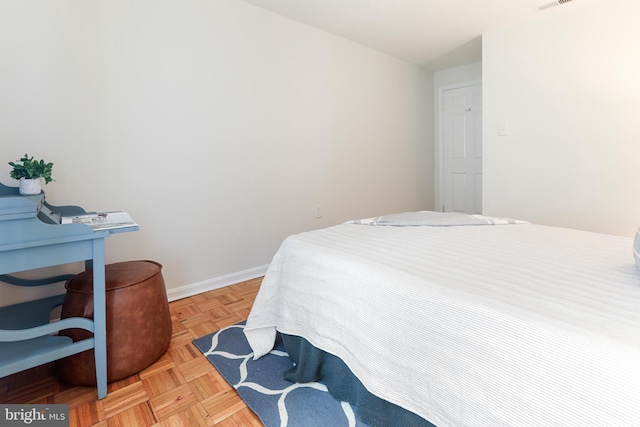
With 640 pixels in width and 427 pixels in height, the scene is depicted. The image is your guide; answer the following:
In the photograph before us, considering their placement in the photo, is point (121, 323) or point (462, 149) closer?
point (121, 323)

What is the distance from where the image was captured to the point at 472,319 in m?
0.83

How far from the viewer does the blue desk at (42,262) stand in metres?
1.11

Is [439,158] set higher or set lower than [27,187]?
higher

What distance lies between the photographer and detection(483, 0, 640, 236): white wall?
2398 mm

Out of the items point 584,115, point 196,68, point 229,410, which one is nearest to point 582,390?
point 229,410

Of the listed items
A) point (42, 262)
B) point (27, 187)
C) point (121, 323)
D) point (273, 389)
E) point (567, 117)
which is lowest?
point (273, 389)

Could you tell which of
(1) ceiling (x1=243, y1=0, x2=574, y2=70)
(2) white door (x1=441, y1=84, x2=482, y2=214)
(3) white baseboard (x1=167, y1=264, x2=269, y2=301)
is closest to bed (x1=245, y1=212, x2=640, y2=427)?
(3) white baseboard (x1=167, y1=264, x2=269, y2=301)

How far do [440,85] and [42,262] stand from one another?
4.38 meters

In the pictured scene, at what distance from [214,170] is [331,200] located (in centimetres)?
123

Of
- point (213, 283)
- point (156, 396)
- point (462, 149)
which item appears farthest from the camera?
point (462, 149)

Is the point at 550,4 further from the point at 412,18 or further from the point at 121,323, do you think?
the point at 121,323

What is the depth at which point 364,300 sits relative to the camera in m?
1.11

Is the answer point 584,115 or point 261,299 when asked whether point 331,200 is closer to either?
point 261,299

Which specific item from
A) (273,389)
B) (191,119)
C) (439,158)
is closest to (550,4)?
(439,158)
